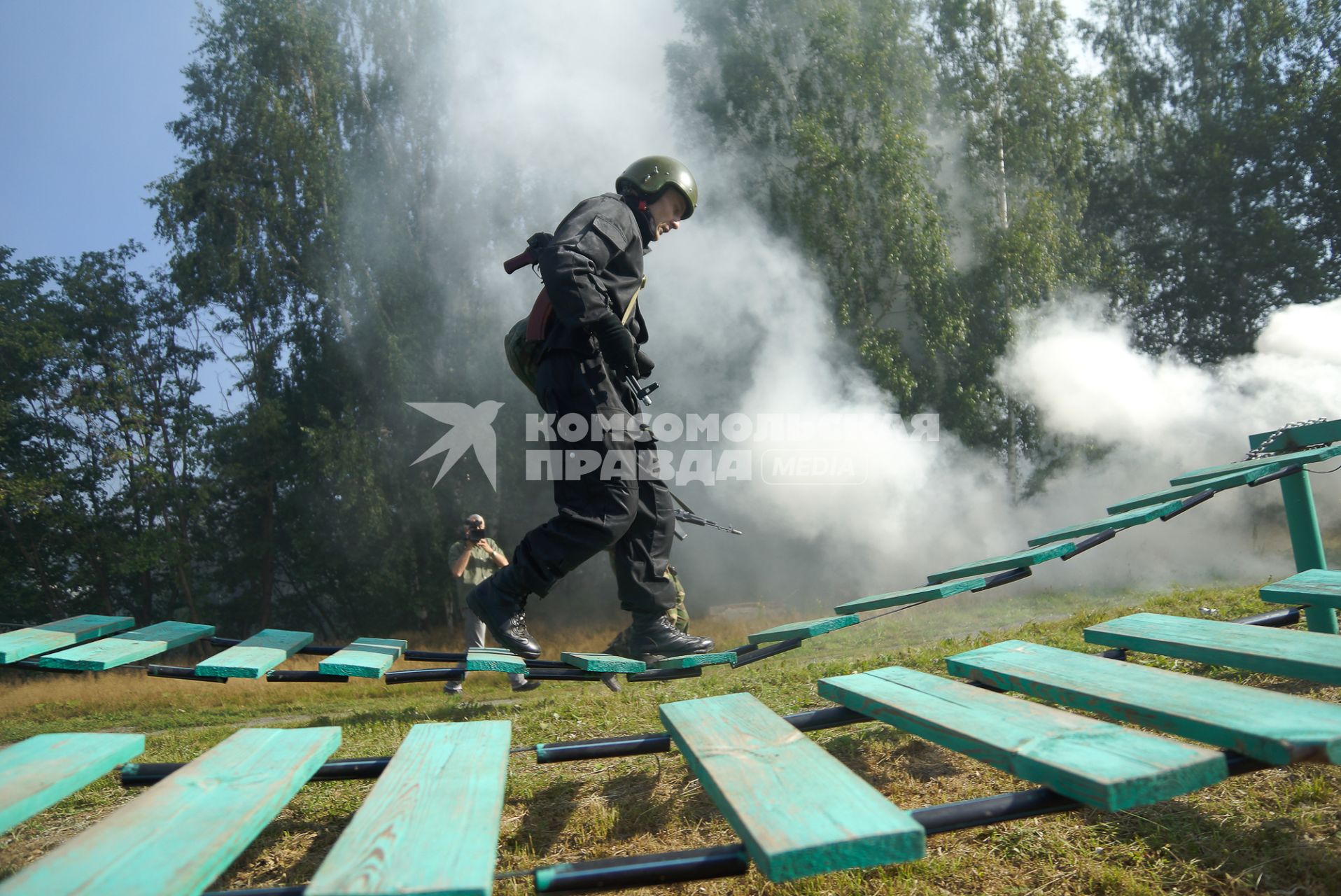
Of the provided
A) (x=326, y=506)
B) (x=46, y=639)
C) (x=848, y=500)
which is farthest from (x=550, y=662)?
(x=326, y=506)

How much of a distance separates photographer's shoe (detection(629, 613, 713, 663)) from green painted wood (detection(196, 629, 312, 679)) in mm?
1272

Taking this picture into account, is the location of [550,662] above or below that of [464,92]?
below

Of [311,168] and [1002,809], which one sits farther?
[311,168]

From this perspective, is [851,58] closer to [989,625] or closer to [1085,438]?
[1085,438]

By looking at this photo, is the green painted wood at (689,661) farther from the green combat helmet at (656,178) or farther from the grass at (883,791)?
the green combat helmet at (656,178)

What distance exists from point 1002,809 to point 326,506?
14744 millimetres

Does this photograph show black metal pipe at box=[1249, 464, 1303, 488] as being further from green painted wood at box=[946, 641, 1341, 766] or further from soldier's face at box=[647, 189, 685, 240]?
soldier's face at box=[647, 189, 685, 240]

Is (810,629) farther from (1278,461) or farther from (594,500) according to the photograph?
(1278,461)

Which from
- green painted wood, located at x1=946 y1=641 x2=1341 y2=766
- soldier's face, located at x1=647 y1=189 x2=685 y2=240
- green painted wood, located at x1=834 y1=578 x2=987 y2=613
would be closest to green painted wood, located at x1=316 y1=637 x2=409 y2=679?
green painted wood, located at x1=834 y1=578 x2=987 y2=613

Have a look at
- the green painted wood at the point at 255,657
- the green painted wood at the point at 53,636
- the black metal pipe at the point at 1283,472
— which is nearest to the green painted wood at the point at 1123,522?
the black metal pipe at the point at 1283,472

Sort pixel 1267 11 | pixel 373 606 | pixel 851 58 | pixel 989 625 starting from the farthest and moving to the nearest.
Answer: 1. pixel 1267 11
2. pixel 373 606
3. pixel 851 58
4. pixel 989 625

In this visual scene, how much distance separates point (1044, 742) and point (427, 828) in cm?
96

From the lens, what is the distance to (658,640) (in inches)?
130

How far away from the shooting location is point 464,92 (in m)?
14.8
